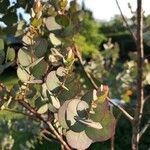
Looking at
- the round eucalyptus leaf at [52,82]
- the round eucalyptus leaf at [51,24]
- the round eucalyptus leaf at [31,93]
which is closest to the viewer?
the round eucalyptus leaf at [52,82]

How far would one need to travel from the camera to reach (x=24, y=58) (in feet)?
3.64

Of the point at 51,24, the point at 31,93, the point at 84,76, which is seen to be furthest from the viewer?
the point at 84,76

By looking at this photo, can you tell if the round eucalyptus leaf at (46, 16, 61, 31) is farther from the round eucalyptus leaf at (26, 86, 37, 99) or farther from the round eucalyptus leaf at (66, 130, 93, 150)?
the round eucalyptus leaf at (66, 130, 93, 150)

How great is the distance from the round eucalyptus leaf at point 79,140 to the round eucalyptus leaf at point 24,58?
0.62ft

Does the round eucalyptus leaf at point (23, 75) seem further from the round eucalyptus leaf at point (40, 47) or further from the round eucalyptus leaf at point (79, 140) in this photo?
the round eucalyptus leaf at point (79, 140)

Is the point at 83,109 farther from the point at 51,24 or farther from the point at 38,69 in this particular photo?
the point at 51,24

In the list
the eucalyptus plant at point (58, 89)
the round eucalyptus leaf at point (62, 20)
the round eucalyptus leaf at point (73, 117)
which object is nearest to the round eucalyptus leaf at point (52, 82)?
the eucalyptus plant at point (58, 89)

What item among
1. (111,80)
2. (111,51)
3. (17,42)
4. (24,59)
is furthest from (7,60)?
(111,80)

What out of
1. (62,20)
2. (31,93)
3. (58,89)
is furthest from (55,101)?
(62,20)

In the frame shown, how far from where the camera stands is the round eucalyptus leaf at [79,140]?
0.99 meters

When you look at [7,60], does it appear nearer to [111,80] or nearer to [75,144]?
[75,144]

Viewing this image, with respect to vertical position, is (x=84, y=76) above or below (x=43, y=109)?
below

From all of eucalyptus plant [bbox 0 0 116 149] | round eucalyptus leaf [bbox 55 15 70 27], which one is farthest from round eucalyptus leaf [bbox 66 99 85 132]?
round eucalyptus leaf [bbox 55 15 70 27]

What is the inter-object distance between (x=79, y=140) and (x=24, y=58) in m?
0.23
